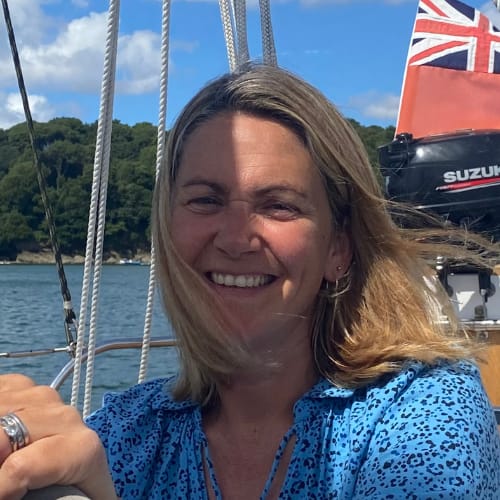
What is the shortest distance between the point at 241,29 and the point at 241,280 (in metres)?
1.24

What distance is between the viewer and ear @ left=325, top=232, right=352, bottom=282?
4.80ft

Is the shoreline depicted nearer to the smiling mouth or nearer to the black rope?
the black rope

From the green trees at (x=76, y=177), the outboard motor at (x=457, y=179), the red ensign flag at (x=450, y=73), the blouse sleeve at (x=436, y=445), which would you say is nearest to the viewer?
the blouse sleeve at (x=436, y=445)

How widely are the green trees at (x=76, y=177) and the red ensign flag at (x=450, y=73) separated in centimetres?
31

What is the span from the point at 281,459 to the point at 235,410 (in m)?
0.15

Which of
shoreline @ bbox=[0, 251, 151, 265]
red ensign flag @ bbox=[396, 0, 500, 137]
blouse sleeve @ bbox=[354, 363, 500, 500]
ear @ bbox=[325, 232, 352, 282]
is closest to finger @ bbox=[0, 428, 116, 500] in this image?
blouse sleeve @ bbox=[354, 363, 500, 500]

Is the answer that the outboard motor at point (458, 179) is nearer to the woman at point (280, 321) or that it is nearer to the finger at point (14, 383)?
the woman at point (280, 321)

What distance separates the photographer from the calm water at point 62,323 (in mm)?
10195

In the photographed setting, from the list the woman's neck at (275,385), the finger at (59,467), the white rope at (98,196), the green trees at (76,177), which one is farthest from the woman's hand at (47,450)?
the green trees at (76,177)

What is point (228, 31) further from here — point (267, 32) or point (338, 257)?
point (338, 257)

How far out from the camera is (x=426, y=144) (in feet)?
12.0

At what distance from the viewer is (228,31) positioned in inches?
96.9

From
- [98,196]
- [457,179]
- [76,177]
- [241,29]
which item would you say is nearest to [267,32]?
[241,29]

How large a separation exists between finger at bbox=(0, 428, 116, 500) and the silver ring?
14mm
